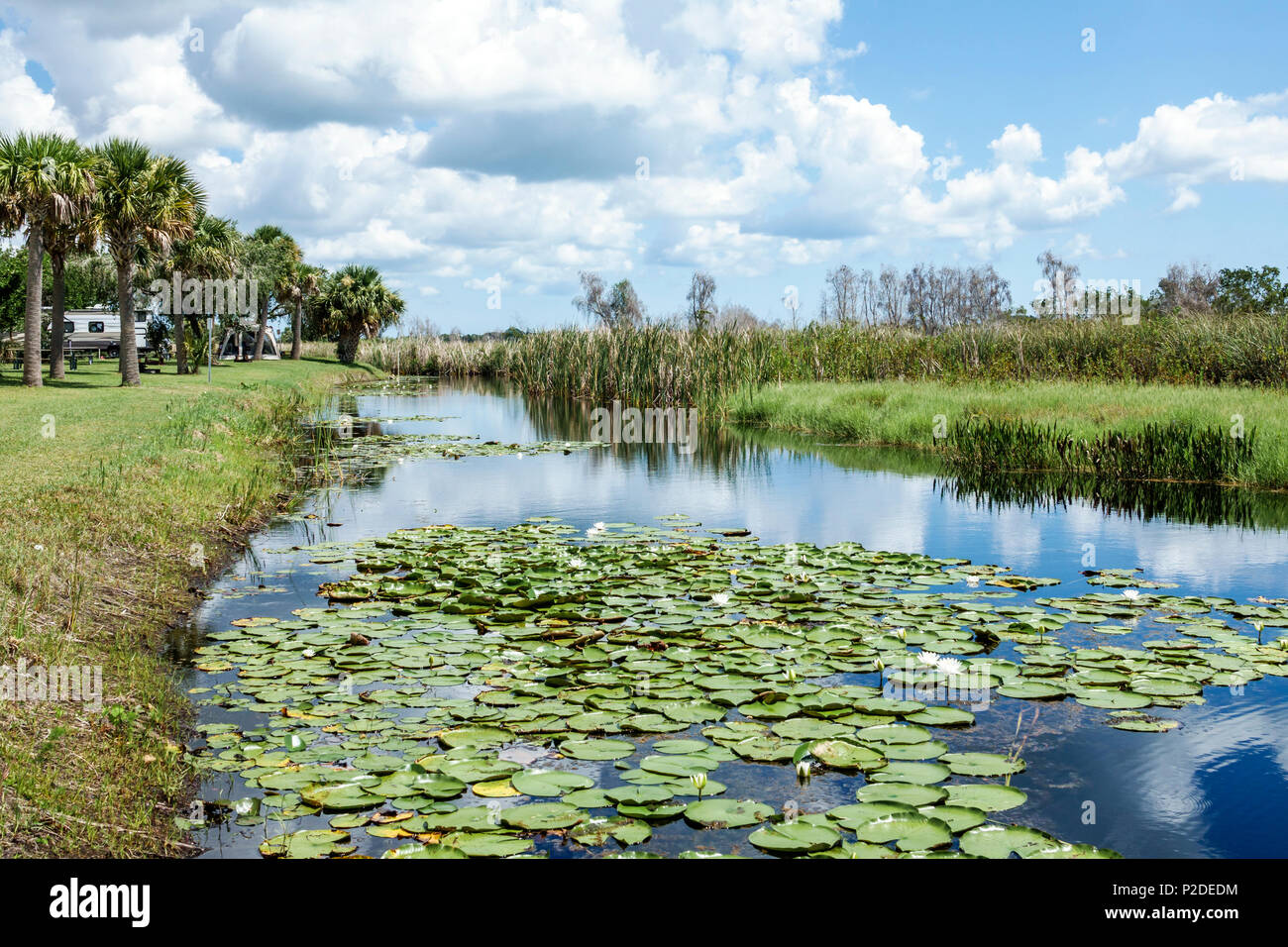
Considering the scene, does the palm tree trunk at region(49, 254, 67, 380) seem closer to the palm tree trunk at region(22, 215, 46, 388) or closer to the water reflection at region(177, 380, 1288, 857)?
the palm tree trunk at region(22, 215, 46, 388)

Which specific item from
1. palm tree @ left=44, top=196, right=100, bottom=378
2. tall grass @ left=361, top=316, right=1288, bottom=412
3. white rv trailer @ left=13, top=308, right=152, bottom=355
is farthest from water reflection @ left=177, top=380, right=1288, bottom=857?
white rv trailer @ left=13, top=308, right=152, bottom=355

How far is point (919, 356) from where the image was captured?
96.0ft

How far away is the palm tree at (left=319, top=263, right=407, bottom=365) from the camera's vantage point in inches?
2518

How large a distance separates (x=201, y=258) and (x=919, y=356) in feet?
96.6

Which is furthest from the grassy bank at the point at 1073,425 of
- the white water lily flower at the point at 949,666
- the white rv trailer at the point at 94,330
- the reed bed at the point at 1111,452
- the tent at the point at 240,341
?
the tent at the point at 240,341

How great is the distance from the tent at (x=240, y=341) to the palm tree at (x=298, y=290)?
6.09 ft

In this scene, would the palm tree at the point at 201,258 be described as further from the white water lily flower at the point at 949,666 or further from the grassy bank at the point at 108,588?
the white water lily flower at the point at 949,666

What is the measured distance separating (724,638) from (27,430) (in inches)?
530

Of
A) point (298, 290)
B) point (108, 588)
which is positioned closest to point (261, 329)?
point (298, 290)

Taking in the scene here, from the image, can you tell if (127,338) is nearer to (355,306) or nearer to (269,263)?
(269,263)

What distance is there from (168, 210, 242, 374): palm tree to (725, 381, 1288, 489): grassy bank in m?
27.1

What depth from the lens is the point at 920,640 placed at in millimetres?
6531
